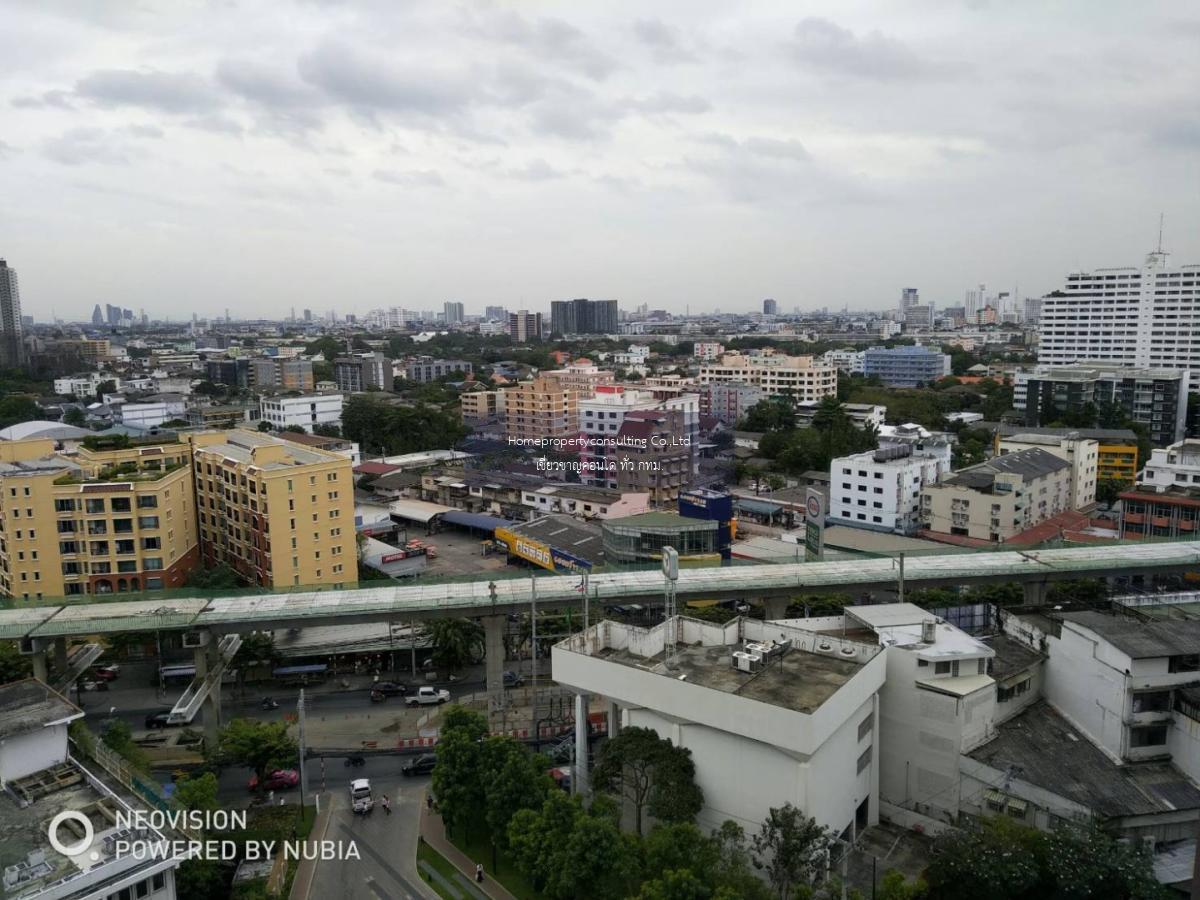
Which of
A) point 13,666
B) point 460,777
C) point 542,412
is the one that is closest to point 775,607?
point 460,777

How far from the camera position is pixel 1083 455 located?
33719mm

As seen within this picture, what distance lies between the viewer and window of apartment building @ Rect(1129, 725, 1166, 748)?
13609mm

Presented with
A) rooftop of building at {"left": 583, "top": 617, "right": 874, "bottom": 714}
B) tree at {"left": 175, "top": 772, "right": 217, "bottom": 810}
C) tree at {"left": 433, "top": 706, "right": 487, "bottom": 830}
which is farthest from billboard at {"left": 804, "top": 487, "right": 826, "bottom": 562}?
tree at {"left": 175, "top": 772, "right": 217, "bottom": 810}

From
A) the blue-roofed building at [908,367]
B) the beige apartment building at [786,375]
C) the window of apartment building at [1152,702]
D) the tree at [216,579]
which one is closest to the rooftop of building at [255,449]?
the tree at [216,579]

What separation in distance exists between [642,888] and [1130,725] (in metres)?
8.40

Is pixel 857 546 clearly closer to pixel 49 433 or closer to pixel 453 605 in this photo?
pixel 453 605

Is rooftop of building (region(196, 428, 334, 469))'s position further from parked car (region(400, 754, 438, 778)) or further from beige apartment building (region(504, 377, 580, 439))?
beige apartment building (region(504, 377, 580, 439))

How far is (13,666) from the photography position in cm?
1838

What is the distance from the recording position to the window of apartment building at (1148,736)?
13.6 meters

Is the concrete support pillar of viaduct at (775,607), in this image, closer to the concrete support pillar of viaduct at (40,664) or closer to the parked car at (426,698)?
the parked car at (426,698)

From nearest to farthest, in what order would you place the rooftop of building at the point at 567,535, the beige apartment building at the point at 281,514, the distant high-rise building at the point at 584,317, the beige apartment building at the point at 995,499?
the beige apartment building at the point at 281,514
the rooftop of building at the point at 567,535
the beige apartment building at the point at 995,499
the distant high-rise building at the point at 584,317

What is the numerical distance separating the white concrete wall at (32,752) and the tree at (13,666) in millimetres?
7859

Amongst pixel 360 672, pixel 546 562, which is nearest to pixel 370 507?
pixel 546 562

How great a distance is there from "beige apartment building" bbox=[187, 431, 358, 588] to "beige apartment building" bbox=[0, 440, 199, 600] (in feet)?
4.99
